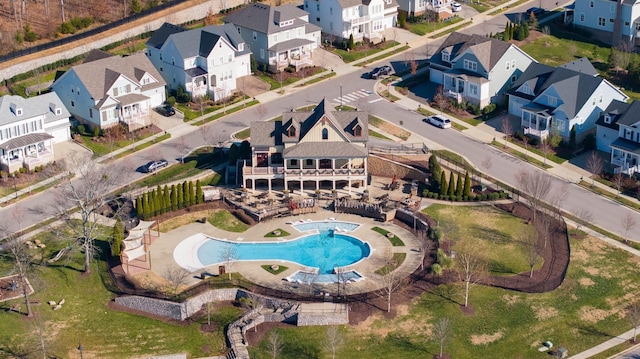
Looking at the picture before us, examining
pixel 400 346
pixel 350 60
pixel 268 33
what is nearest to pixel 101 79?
pixel 268 33

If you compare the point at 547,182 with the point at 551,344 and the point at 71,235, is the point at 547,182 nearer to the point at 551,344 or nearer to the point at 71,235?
the point at 551,344

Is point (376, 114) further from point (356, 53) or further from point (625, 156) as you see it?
point (625, 156)

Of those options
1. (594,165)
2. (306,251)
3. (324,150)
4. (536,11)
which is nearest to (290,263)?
(306,251)

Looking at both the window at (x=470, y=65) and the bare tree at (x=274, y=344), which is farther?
the window at (x=470, y=65)

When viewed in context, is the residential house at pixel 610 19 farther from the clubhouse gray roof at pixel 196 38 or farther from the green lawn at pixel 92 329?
the green lawn at pixel 92 329

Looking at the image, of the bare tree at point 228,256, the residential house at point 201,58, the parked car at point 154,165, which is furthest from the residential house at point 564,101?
the parked car at point 154,165
